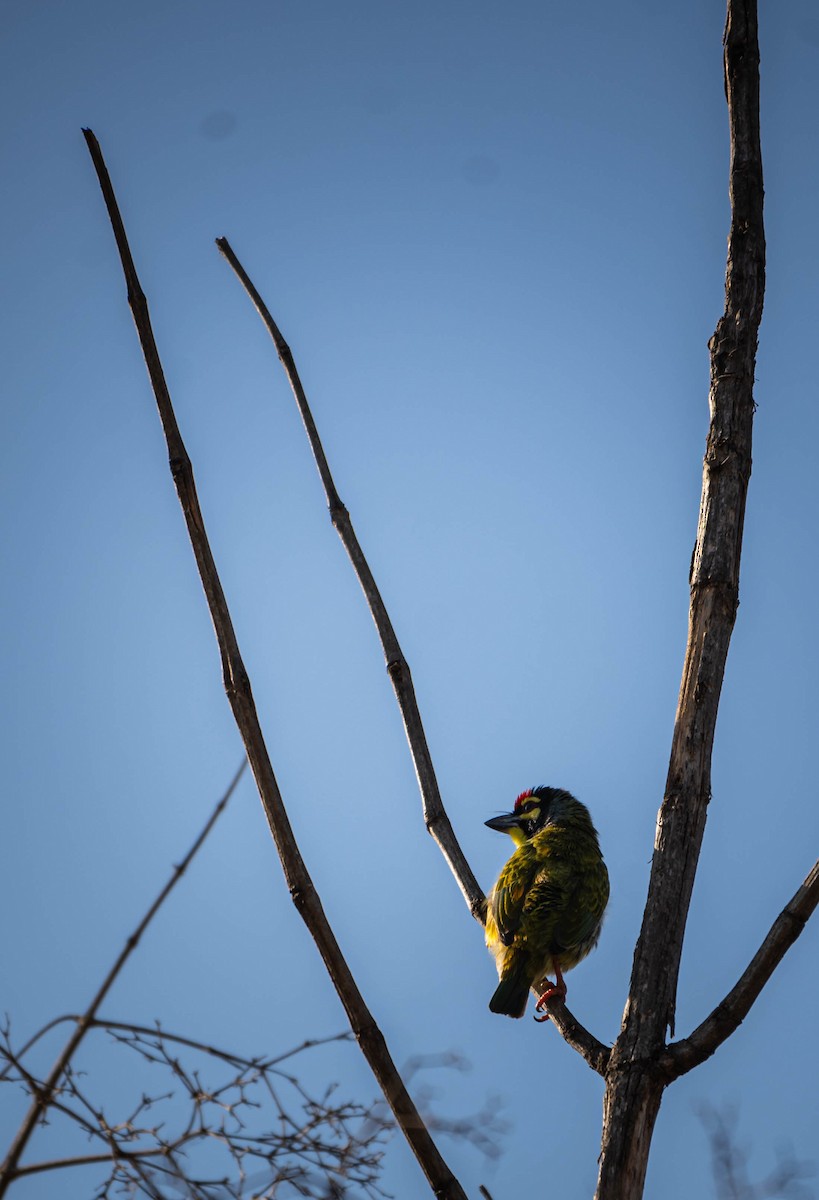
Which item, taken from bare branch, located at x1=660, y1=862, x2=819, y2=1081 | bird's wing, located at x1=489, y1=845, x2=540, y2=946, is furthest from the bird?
bare branch, located at x1=660, y1=862, x2=819, y2=1081

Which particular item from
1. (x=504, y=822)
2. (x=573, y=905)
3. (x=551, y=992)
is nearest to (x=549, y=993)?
(x=551, y=992)

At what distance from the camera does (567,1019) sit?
3.74 metres

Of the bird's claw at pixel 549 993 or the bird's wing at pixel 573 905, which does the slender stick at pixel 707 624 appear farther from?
the bird's wing at pixel 573 905

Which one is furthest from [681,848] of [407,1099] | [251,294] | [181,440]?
[251,294]

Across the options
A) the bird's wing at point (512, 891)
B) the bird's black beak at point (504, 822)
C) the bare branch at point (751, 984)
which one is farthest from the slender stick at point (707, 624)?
the bird's black beak at point (504, 822)

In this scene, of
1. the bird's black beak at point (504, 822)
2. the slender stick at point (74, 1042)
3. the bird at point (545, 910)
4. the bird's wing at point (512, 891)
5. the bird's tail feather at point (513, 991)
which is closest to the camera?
the slender stick at point (74, 1042)

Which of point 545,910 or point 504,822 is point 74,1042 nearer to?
point 545,910

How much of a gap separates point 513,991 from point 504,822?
218 centimetres

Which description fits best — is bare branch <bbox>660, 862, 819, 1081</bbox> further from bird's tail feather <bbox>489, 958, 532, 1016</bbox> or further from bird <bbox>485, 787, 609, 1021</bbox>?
bird's tail feather <bbox>489, 958, 532, 1016</bbox>

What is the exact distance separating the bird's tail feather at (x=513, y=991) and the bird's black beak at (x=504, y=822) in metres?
2.00

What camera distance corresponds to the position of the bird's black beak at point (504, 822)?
24.6ft

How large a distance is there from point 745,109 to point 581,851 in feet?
13.7

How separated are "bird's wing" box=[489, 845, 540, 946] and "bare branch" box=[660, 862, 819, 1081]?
2649mm

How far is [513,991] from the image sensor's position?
5395 mm
